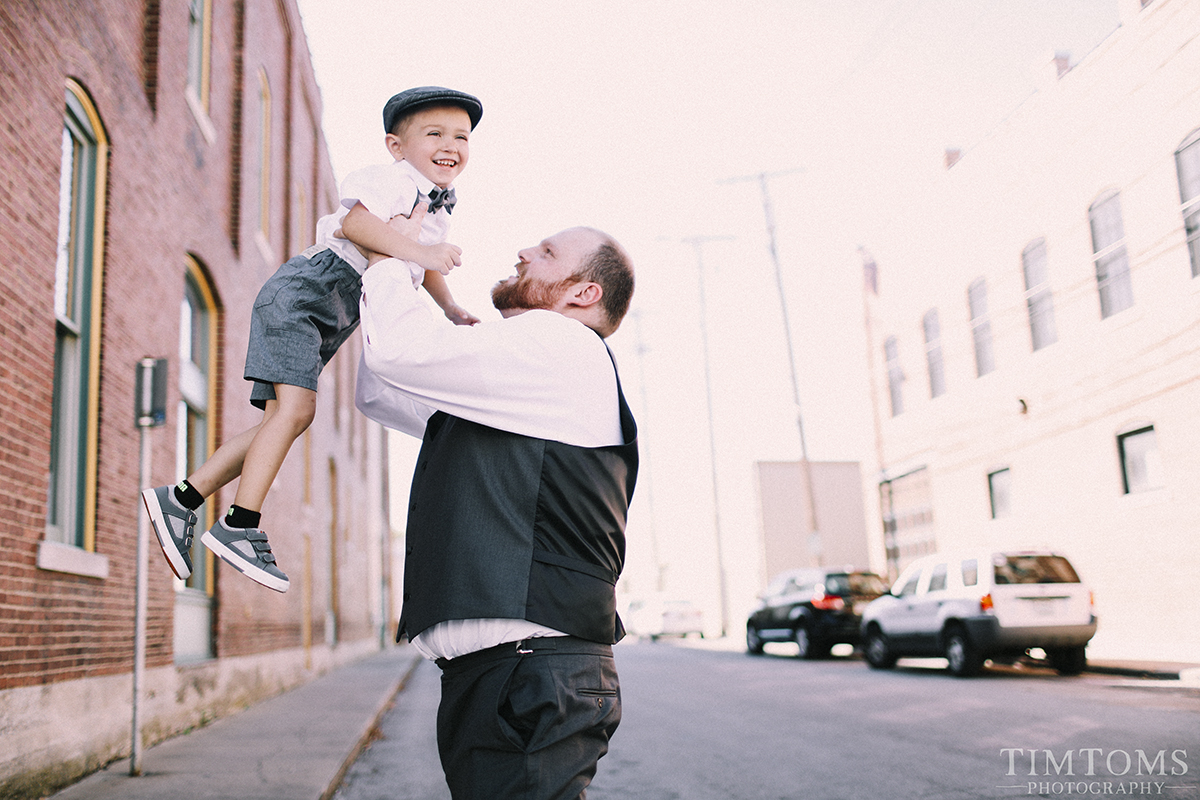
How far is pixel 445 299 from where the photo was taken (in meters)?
3.07

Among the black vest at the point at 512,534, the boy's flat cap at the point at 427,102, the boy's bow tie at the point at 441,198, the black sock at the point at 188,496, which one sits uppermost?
the boy's flat cap at the point at 427,102

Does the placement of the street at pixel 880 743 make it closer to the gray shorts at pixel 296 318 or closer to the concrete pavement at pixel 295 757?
the concrete pavement at pixel 295 757

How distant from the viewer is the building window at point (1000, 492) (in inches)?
884

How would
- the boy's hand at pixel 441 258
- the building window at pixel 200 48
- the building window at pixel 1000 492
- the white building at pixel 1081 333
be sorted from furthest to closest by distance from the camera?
the building window at pixel 1000 492, the white building at pixel 1081 333, the building window at pixel 200 48, the boy's hand at pixel 441 258

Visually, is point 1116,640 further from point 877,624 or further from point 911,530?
point 911,530

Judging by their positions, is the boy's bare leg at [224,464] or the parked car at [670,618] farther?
the parked car at [670,618]

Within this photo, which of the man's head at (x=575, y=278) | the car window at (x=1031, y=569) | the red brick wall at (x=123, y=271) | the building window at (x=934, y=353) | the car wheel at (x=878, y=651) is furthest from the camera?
the building window at (x=934, y=353)

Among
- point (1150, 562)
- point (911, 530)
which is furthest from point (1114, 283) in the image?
point (911, 530)

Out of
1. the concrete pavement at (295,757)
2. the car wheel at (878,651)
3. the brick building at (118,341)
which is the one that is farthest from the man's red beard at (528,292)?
the car wheel at (878,651)

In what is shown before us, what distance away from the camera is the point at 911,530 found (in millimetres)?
27062

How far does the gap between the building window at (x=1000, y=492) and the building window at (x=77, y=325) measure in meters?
19.0

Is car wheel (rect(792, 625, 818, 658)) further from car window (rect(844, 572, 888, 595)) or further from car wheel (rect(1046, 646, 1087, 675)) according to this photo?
car wheel (rect(1046, 646, 1087, 675))

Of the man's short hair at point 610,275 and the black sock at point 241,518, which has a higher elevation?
the man's short hair at point 610,275

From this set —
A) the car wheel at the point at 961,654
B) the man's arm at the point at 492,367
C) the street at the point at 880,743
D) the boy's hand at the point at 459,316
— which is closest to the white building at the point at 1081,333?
the car wheel at the point at 961,654
